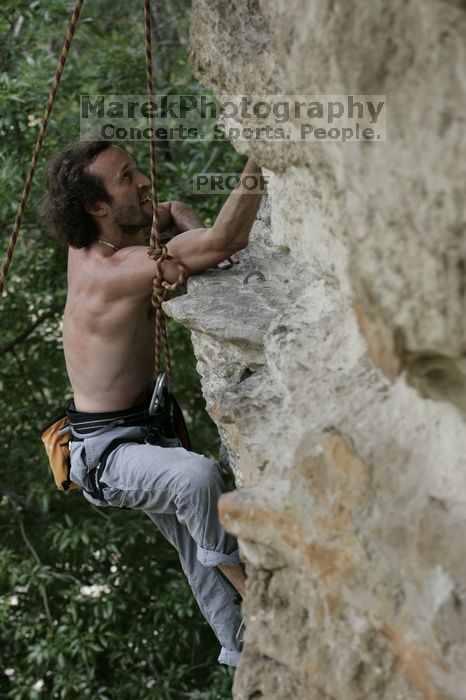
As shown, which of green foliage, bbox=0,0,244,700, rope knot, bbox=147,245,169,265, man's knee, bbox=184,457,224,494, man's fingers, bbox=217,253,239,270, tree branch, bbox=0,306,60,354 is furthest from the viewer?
tree branch, bbox=0,306,60,354

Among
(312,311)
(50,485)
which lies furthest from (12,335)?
(312,311)

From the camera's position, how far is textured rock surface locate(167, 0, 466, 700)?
1554mm

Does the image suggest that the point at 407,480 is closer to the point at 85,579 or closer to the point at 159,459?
the point at 159,459

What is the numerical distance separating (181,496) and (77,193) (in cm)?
103

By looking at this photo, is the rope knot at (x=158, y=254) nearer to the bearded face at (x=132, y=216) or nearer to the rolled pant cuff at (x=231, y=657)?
the bearded face at (x=132, y=216)

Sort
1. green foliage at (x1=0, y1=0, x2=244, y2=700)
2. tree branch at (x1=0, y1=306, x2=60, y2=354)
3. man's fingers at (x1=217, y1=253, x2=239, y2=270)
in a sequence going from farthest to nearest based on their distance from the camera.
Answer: tree branch at (x1=0, y1=306, x2=60, y2=354) → green foliage at (x1=0, y1=0, x2=244, y2=700) → man's fingers at (x1=217, y1=253, x2=239, y2=270)

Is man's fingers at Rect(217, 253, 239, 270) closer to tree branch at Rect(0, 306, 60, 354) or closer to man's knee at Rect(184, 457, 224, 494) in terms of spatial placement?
man's knee at Rect(184, 457, 224, 494)

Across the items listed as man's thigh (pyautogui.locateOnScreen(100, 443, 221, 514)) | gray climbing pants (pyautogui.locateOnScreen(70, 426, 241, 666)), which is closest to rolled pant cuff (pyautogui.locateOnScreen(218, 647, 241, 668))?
gray climbing pants (pyautogui.locateOnScreen(70, 426, 241, 666))

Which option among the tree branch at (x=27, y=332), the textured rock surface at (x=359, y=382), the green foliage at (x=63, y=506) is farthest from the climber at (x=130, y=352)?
the tree branch at (x=27, y=332)

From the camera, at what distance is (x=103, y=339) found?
10.1 feet

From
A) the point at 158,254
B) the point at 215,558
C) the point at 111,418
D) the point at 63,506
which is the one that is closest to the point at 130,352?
the point at 111,418

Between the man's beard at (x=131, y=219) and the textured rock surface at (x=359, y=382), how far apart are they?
0.65 m

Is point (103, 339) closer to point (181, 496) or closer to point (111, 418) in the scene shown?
point (111, 418)

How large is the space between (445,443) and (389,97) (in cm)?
63
